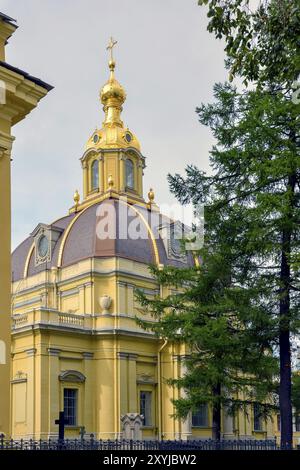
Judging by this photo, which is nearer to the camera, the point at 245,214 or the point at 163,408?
the point at 245,214

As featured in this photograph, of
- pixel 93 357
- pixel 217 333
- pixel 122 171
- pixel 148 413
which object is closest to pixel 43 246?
pixel 122 171

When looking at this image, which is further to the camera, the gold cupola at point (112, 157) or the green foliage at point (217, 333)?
the gold cupola at point (112, 157)

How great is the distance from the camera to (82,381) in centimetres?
3712

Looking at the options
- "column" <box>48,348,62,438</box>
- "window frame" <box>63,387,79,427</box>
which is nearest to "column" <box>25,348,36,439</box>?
"column" <box>48,348,62,438</box>

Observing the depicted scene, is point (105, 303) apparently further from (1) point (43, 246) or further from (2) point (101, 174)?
(2) point (101, 174)

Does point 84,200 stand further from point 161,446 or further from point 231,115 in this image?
point 161,446

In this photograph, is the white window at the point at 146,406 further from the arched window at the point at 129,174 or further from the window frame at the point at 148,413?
the arched window at the point at 129,174

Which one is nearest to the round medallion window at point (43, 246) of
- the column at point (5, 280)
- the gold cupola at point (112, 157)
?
the gold cupola at point (112, 157)

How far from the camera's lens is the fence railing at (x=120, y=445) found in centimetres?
1311

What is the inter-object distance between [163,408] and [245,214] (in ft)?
77.4

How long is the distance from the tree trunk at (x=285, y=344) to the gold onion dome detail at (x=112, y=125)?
33051 mm

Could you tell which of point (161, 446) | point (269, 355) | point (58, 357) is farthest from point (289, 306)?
point (58, 357)

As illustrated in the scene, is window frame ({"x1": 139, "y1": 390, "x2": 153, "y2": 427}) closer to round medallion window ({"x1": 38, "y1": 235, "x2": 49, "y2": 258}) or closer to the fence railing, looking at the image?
round medallion window ({"x1": 38, "y1": 235, "x2": 49, "y2": 258})

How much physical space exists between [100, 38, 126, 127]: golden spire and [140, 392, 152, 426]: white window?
2106 cm
